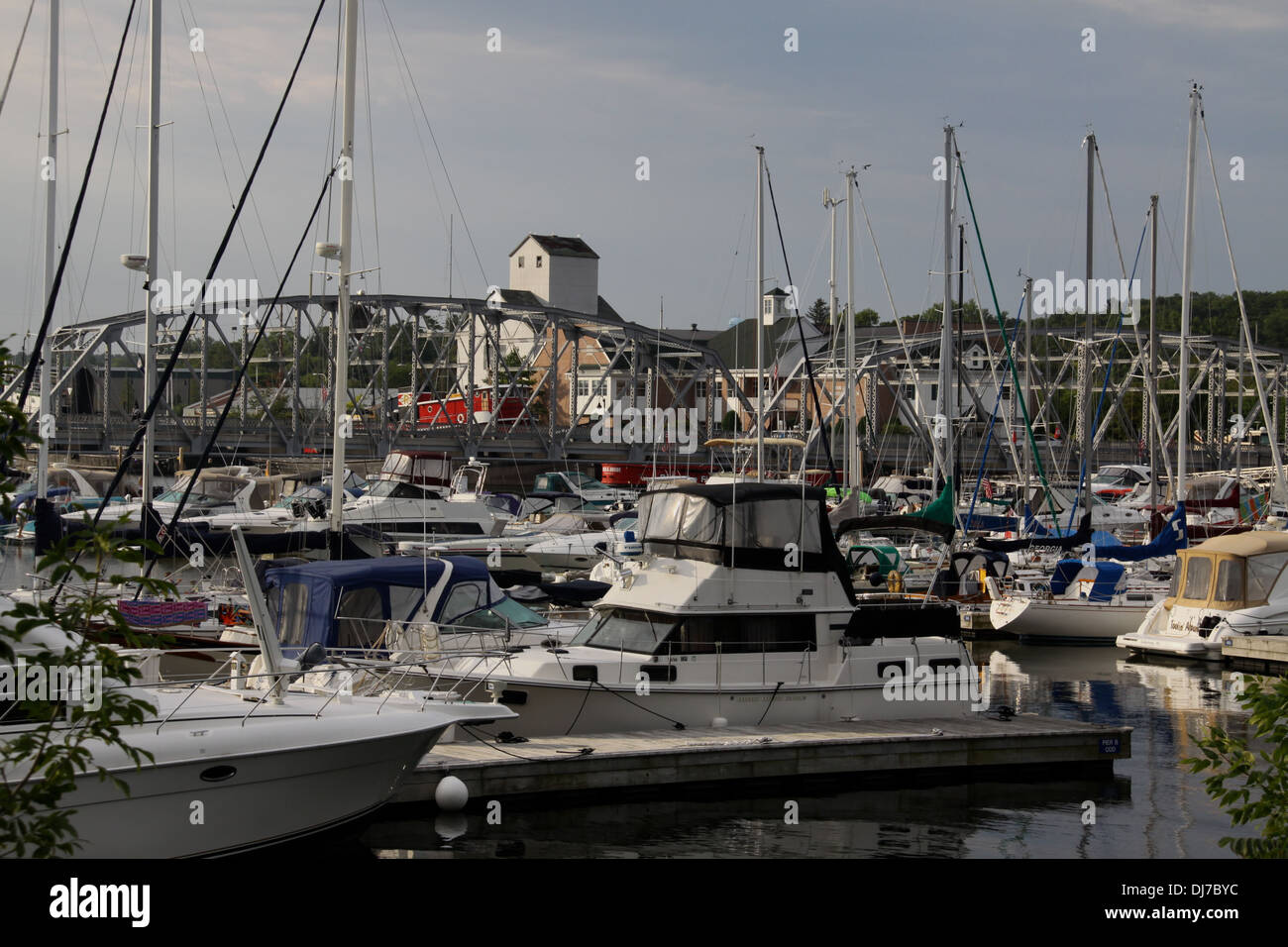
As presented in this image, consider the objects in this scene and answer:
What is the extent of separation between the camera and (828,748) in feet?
58.3

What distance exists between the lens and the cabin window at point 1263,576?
3069 cm

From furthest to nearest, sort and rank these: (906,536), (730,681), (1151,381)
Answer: (1151,381) → (906,536) → (730,681)

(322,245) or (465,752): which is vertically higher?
(322,245)

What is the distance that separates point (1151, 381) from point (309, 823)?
44.4 m

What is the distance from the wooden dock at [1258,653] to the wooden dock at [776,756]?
11528mm

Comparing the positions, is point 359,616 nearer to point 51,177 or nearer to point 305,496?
point 51,177

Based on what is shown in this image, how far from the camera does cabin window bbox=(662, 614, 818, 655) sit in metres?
18.5

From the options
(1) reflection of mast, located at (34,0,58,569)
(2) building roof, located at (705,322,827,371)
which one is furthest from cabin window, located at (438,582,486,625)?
(2) building roof, located at (705,322,827,371)

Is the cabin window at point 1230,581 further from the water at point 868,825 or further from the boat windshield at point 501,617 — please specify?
the boat windshield at point 501,617

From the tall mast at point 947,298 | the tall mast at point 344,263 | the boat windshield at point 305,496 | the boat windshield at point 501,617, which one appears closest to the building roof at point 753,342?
the boat windshield at point 305,496

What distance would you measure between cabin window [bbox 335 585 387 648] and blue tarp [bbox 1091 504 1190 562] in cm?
2612
